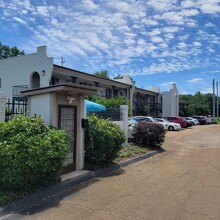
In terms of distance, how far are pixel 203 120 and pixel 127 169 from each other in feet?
140

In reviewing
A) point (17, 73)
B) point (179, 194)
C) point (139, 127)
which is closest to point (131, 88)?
point (17, 73)

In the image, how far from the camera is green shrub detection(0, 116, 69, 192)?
5.98 meters

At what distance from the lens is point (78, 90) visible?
830cm

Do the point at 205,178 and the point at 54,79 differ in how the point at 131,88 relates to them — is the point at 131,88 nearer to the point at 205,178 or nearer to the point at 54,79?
the point at 54,79

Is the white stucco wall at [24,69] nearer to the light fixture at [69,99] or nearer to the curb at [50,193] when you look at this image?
the light fixture at [69,99]

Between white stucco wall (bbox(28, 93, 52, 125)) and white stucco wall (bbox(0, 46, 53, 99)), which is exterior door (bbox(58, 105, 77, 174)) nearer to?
white stucco wall (bbox(28, 93, 52, 125))

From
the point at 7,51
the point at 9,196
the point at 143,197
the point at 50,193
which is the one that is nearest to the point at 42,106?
the point at 50,193

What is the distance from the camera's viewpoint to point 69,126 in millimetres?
8594

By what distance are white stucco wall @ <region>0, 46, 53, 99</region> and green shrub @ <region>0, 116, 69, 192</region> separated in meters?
16.6

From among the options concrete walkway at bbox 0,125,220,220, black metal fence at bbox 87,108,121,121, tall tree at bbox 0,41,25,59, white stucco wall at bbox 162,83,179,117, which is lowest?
concrete walkway at bbox 0,125,220,220

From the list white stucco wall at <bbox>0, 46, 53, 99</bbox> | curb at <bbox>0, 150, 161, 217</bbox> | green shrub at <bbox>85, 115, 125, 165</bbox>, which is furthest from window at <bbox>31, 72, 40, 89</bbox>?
curb at <bbox>0, 150, 161, 217</bbox>

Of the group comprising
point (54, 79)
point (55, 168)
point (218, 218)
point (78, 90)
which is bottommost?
point (218, 218)

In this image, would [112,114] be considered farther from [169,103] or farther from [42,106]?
[169,103]

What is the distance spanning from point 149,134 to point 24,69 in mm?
14539
